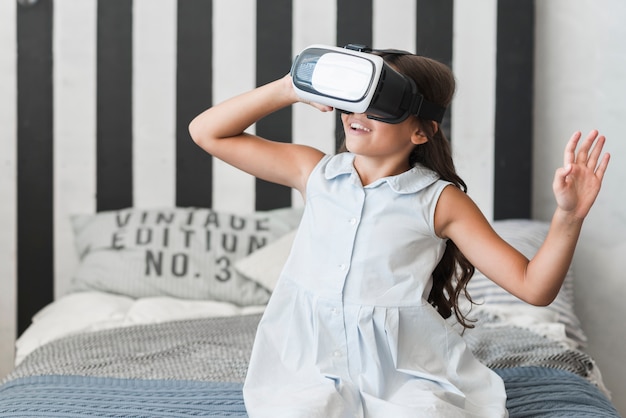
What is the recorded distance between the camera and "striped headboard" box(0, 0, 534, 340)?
2.92 meters

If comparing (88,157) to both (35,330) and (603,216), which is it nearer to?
(35,330)

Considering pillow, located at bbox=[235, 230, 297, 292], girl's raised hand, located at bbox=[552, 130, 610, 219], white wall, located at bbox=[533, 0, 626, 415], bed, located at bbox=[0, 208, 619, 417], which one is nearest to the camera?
girl's raised hand, located at bbox=[552, 130, 610, 219]

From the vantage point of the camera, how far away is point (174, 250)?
8.58 feet

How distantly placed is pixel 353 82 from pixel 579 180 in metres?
0.36

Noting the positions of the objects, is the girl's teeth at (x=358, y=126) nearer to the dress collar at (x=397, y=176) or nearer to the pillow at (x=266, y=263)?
the dress collar at (x=397, y=176)

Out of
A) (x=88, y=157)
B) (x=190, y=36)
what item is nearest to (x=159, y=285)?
(x=88, y=157)

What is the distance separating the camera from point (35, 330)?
2.31 meters

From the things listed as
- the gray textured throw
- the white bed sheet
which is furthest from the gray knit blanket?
the white bed sheet

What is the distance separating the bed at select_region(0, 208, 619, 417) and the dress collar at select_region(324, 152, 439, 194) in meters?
0.45

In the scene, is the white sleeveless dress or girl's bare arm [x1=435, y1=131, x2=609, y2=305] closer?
girl's bare arm [x1=435, y1=131, x2=609, y2=305]

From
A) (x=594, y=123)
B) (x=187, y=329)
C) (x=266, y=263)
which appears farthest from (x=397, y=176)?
(x=594, y=123)

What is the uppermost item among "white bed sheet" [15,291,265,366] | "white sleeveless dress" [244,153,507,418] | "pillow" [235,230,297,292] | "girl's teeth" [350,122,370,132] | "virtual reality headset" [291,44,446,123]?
"virtual reality headset" [291,44,446,123]

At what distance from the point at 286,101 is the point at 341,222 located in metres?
0.23

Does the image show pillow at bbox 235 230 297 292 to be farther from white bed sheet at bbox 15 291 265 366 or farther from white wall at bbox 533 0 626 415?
white wall at bbox 533 0 626 415
